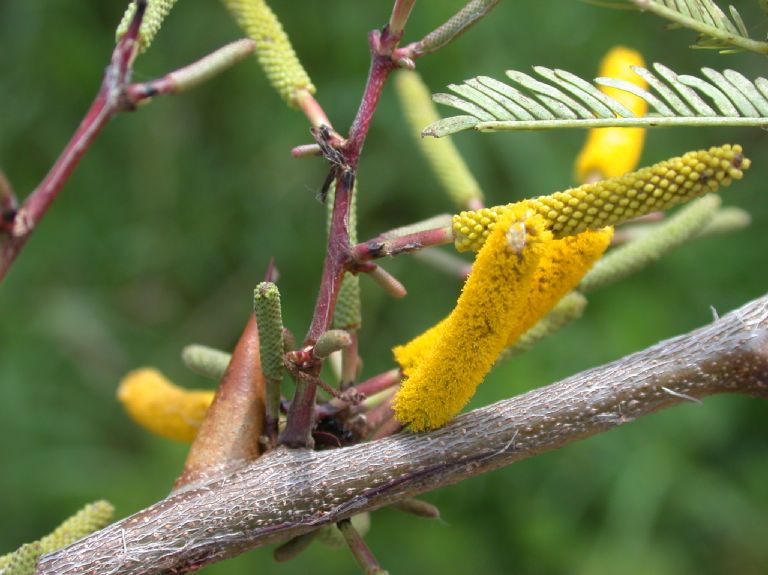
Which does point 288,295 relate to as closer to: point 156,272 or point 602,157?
point 156,272

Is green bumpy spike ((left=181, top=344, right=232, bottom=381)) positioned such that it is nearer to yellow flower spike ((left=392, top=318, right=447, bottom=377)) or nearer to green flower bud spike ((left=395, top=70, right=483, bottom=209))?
yellow flower spike ((left=392, top=318, right=447, bottom=377))

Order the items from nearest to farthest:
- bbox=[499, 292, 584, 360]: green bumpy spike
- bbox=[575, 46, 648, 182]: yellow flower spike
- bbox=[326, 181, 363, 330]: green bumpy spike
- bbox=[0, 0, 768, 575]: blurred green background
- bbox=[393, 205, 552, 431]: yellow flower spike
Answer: bbox=[393, 205, 552, 431]: yellow flower spike
bbox=[326, 181, 363, 330]: green bumpy spike
bbox=[499, 292, 584, 360]: green bumpy spike
bbox=[575, 46, 648, 182]: yellow flower spike
bbox=[0, 0, 768, 575]: blurred green background

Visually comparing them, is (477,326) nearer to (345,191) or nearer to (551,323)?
(345,191)

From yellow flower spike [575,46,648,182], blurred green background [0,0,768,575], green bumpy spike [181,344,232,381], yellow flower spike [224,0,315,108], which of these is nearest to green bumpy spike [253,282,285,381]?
green bumpy spike [181,344,232,381]

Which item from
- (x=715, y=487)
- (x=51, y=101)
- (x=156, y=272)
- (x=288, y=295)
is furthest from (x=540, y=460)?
(x=51, y=101)

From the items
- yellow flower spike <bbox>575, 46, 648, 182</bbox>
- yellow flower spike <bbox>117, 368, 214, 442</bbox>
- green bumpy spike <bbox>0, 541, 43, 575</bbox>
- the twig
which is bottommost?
the twig

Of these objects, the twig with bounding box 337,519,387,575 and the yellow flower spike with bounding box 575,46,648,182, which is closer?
the twig with bounding box 337,519,387,575

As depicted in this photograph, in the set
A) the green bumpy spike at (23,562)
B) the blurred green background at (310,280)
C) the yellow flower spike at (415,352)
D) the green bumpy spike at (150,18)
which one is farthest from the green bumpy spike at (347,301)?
the blurred green background at (310,280)
